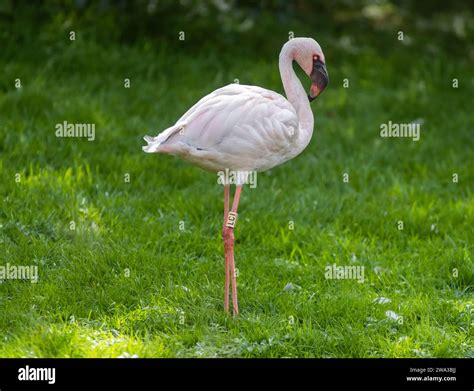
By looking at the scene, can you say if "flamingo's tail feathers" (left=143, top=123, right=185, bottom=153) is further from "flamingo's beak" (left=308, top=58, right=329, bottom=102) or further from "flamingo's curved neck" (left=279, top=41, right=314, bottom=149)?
"flamingo's beak" (left=308, top=58, right=329, bottom=102)

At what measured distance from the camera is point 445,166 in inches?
357

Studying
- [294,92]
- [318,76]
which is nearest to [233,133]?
[294,92]

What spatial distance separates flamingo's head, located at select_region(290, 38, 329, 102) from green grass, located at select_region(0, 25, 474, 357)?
1.51m

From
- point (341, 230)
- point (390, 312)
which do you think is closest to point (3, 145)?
point (341, 230)

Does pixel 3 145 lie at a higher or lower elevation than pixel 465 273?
higher

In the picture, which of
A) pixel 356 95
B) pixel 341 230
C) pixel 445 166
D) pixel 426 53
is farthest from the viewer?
pixel 426 53

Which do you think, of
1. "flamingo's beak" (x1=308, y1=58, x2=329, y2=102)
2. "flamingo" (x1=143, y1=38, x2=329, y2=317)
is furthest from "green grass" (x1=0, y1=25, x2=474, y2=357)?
"flamingo's beak" (x1=308, y1=58, x2=329, y2=102)

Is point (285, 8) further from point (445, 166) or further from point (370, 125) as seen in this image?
point (445, 166)

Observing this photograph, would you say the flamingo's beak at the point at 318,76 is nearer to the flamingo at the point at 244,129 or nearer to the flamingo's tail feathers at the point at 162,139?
the flamingo at the point at 244,129

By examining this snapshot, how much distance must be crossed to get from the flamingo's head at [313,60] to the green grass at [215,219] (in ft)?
4.95

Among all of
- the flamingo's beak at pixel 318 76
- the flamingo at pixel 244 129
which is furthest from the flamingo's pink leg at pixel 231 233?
the flamingo's beak at pixel 318 76

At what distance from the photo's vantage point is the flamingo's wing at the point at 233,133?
5.76 metres

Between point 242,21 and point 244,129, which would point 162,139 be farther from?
point 242,21

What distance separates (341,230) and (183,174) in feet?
5.37
